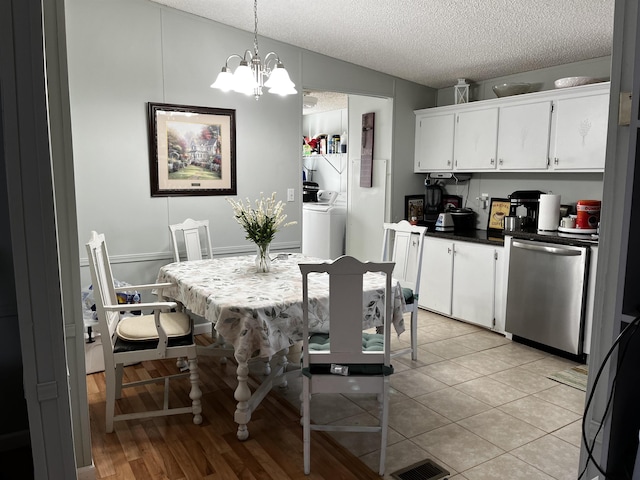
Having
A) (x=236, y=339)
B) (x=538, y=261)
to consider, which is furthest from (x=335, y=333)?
(x=538, y=261)

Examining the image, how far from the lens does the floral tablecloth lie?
244cm

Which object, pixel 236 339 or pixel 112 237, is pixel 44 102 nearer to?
pixel 236 339

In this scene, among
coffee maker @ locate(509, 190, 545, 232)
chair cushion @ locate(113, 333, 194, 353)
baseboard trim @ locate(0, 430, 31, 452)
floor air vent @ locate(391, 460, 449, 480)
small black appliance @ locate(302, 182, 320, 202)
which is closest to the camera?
baseboard trim @ locate(0, 430, 31, 452)

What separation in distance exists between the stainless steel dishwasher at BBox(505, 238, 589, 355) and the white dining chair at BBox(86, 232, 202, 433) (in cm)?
267

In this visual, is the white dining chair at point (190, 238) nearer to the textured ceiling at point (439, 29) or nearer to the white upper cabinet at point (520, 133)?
the textured ceiling at point (439, 29)

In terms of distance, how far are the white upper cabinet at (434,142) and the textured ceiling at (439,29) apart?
0.55m

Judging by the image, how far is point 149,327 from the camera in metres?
2.82

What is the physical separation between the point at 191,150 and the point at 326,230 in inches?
93.5

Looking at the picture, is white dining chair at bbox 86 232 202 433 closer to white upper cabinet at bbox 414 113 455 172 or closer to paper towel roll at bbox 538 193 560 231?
paper towel roll at bbox 538 193 560 231

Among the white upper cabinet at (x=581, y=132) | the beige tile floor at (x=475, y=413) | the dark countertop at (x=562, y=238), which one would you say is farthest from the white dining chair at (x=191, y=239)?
the white upper cabinet at (x=581, y=132)

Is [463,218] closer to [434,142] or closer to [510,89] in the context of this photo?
[434,142]

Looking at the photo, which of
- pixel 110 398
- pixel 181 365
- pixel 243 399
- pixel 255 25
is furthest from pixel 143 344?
pixel 255 25

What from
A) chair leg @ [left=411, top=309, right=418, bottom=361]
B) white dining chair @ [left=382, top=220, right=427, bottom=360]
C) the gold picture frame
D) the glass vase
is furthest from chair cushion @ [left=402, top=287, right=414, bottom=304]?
the gold picture frame

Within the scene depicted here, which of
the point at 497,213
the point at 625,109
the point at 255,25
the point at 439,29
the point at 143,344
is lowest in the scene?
the point at 143,344
